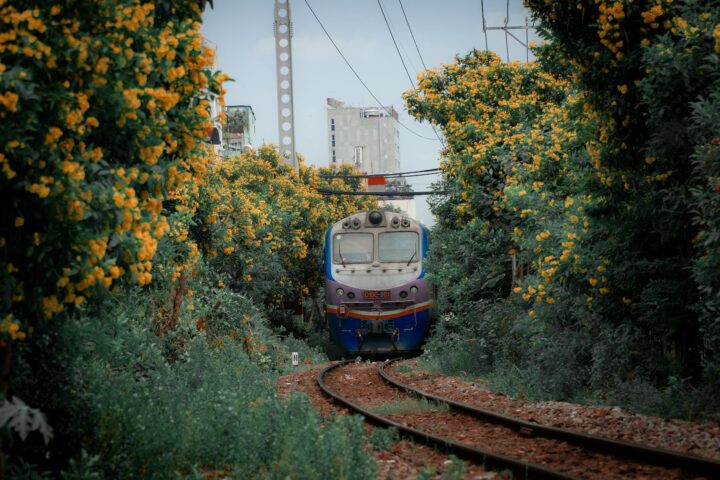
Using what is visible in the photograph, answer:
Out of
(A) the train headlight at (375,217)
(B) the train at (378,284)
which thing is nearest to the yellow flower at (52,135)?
(B) the train at (378,284)

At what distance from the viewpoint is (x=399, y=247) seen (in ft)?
69.5

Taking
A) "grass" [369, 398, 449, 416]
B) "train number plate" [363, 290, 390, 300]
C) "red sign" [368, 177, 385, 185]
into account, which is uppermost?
"red sign" [368, 177, 385, 185]

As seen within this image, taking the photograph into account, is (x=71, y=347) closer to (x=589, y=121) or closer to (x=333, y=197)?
(x=589, y=121)

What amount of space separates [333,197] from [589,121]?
32.1 metres

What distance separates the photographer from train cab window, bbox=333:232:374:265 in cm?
2116

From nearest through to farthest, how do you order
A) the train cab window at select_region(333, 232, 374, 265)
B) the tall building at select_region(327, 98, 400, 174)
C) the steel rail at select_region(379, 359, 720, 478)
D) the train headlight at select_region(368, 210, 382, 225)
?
the steel rail at select_region(379, 359, 720, 478) → the train cab window at select_region(333, 232, 374, 265) → the train headlight at select_region(368, 210, 382, 225) → the tall building at select_region(327, 98, 400, 174)

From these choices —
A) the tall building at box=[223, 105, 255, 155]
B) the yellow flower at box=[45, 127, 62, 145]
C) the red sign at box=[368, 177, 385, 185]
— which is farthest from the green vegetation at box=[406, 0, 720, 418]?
the tall building at box=[223, 105, 255, 155]

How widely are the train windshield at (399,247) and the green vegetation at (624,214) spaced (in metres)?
4.89

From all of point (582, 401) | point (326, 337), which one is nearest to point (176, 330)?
point (582, 401)

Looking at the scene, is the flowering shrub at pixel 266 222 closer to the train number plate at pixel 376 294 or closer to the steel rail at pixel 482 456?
the train number plate at pixel 376 294

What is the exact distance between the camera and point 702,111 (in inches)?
287

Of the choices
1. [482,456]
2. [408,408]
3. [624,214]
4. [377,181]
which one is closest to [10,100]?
[482,456]

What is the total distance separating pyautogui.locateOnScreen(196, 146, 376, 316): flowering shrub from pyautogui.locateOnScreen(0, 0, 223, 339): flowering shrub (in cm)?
840

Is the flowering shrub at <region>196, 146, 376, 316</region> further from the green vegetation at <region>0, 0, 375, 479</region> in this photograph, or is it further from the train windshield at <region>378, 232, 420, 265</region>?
the green vegetation at <region>0, 0, 375, 479</region>
